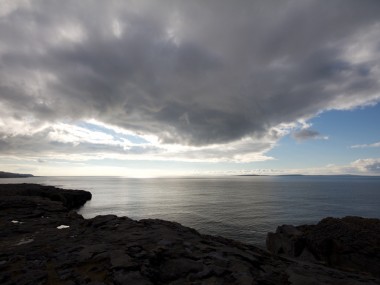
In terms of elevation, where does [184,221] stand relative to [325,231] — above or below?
below

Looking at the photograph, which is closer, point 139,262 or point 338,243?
point 139,262

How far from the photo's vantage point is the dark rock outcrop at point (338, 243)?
1764 centimetres

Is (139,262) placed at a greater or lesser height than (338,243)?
greater

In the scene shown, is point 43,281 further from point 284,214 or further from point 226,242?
point 284,214

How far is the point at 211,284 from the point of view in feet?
25.5

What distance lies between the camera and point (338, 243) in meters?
19.2

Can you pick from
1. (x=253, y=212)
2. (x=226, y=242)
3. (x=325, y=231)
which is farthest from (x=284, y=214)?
(x=226, y=242)

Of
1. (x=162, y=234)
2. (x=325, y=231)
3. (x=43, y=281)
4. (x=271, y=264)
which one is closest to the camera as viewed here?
(x=43, y=281)

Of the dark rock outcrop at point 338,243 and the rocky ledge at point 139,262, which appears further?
the dark rock outcrop at point 338,243

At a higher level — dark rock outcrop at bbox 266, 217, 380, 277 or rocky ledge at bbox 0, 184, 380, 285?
rocky ledge at bbox 0, 184, 380, 285

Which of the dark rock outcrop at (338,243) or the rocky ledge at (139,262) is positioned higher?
the rocky ledge at (139,262)

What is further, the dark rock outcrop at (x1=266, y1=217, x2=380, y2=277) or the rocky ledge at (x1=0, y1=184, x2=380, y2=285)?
the dark rock outcrop at (x1=266, y1=217, x2=380, y2=277)

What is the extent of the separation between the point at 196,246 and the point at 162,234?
276 cm

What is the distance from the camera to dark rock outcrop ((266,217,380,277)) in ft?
57.9
